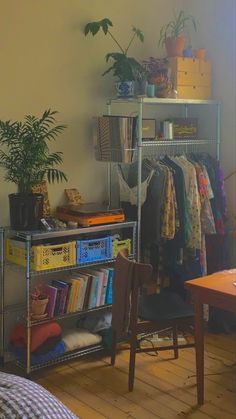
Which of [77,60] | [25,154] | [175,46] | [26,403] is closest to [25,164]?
[25,154]

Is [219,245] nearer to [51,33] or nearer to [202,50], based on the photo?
[202,50]

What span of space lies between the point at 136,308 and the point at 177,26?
2.24 meters

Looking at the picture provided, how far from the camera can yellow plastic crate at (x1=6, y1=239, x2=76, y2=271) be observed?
326cm

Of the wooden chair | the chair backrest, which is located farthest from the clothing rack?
the chair backrest

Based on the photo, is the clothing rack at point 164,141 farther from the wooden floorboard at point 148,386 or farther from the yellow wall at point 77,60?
the wooden floorboard at point 148,386

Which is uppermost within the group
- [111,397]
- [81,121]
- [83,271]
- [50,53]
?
[50,53]

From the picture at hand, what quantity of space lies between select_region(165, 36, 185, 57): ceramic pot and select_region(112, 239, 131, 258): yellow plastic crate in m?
1.42

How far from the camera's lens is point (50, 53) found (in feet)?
11.9

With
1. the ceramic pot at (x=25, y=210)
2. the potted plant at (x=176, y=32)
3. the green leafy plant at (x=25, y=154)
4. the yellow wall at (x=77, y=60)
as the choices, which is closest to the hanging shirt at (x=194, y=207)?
the yellow wall at (x=77, y=60)

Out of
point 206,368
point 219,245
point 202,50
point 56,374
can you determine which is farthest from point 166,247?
point 202,50

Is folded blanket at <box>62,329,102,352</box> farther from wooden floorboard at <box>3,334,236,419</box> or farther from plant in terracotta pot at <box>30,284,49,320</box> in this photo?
Answer: plant in terracotta pot at <box>30,284,49,320</box>

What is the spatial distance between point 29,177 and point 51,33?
1.03 metres

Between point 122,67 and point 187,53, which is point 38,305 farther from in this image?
point 187,53

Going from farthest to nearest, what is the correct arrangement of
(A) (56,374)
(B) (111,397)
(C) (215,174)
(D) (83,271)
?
(C) (215,174) → (D) (83,271) → (A) (56,374) → (B) (111,397)
